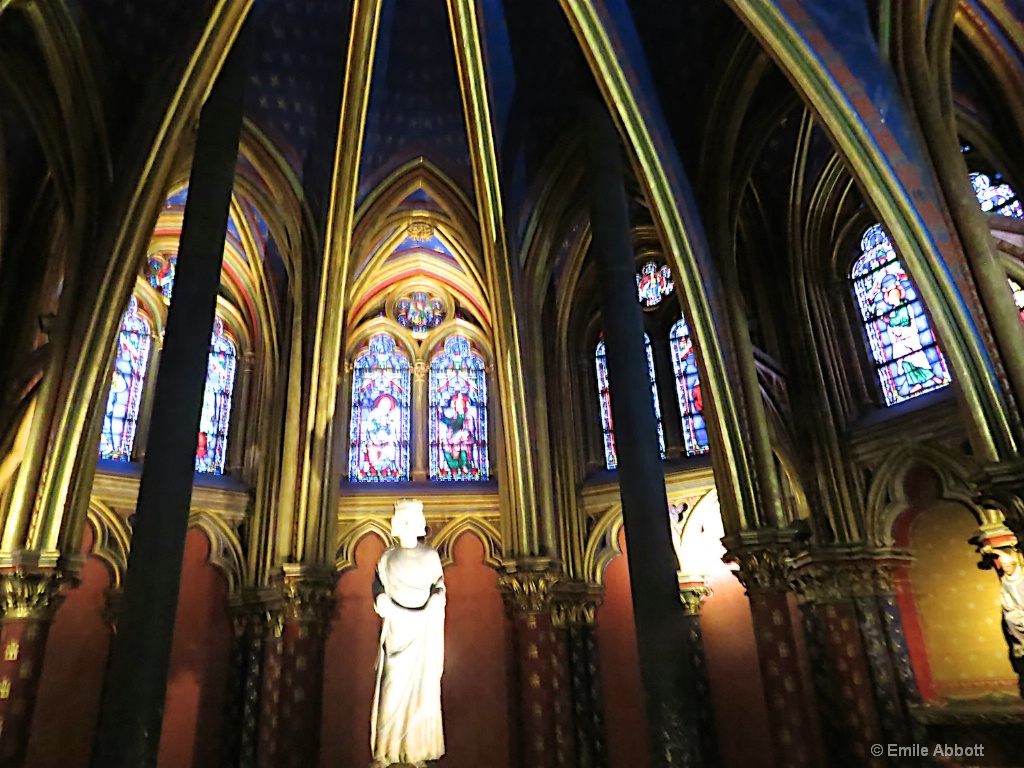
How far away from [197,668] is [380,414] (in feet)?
18.9

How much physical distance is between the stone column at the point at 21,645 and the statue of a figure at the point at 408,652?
441cm

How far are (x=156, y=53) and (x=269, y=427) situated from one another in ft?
21.4

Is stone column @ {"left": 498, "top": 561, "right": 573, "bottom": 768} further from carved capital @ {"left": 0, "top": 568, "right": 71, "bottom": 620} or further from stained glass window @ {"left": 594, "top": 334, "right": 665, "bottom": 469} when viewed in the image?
carved capital @ {"left": 0, "top": 568, "right": 71, "bottom": 620}

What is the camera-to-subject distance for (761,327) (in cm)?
1278

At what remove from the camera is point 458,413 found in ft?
52.2

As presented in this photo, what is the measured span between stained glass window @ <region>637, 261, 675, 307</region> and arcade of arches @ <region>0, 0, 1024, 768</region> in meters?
0.10

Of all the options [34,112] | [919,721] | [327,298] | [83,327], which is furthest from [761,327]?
[34,112]

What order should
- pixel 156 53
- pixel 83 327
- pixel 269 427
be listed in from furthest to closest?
pixel 269 427 → pixel 156 53 → pixel 83 327

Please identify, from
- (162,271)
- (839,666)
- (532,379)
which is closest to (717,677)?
(839,666)

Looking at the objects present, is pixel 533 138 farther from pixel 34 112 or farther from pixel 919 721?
pixel 919 721

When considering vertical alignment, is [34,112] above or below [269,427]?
above

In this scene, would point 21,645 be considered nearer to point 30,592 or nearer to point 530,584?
point 30,592

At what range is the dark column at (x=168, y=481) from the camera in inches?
Answer: 232

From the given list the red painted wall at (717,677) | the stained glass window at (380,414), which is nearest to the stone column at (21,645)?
the stained glass window at (380,414)
